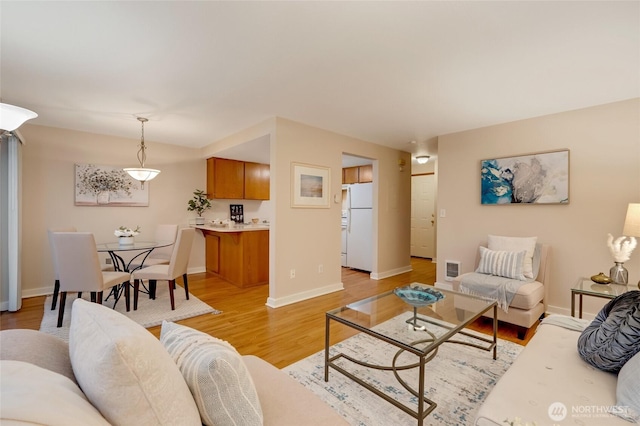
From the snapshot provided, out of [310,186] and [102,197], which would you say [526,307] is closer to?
[310,186]

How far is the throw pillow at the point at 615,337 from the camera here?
4.13 ft

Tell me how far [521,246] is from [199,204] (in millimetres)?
4946

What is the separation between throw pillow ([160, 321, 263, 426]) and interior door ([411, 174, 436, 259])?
7.01m

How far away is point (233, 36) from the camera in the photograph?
1901mm

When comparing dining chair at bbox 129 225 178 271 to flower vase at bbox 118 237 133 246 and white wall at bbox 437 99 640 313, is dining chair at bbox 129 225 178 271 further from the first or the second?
white wall at bbox 437 99 640 313

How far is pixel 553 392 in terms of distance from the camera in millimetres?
1203

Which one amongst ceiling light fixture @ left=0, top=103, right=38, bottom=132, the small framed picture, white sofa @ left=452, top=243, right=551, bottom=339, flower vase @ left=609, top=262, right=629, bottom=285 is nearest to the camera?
ceiling light fixture @ left=0, top=103, right=38, bottom=132

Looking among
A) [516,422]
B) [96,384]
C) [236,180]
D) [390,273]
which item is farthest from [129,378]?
[236,180]

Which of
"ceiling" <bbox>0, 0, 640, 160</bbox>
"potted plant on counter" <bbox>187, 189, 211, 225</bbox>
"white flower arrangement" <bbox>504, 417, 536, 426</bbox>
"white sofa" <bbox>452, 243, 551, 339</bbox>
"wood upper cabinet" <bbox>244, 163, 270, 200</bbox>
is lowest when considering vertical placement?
"white sofa" <bbox>452, 243, 551, 339</bbox>

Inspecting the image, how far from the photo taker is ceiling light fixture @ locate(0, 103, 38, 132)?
1.90 metres

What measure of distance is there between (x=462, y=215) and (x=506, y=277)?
3.98ft

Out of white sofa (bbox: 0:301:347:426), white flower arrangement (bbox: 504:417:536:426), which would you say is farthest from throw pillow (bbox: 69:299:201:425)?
white flower arrangement (bbox: 504:417:536:426)

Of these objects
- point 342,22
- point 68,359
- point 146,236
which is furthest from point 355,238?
point 68,359

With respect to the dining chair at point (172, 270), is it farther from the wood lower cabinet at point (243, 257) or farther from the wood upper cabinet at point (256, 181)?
the wood upper cabinet at point (256, 181)
